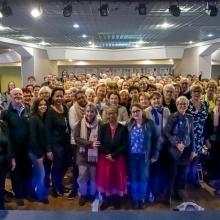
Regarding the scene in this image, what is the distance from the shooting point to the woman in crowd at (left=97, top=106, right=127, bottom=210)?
4.28 meters

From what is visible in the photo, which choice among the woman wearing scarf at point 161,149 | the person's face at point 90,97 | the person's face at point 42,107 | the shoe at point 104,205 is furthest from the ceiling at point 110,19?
the shoe at point 104,205

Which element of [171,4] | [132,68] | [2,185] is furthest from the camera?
[132,68]

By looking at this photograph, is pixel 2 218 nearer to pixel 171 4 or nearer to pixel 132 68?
pixel 171 4

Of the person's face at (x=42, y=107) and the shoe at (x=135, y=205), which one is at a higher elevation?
the person's face at (x=42, y=107)

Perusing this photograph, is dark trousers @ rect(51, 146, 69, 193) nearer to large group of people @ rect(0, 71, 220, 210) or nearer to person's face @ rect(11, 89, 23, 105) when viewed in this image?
large group of people @ rect(0, 71, 220, 210)

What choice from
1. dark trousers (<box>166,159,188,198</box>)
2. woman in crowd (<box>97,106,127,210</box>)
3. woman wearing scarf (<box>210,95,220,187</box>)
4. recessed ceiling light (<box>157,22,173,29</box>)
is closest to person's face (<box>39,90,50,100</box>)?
woman in crowd (<box>97,106,127,210</box>)

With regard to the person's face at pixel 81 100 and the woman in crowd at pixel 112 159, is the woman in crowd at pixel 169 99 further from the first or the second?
the person's face at pixel 81 100

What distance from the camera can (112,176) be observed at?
14.4ft

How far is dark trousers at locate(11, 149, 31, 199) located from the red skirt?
0.97 meters

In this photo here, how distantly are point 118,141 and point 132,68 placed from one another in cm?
1569

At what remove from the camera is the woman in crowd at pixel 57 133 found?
15.1ft

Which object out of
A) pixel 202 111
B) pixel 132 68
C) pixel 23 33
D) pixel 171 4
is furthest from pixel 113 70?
pixel 202 111

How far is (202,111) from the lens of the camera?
4781 millimetres

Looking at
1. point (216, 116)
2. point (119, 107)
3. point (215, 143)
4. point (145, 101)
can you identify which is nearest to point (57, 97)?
point (119, 107)
